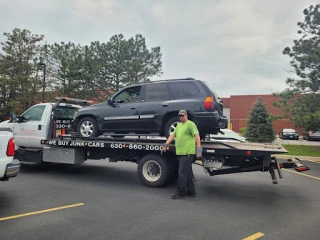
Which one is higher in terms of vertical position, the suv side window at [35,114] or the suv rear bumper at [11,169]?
the suv side window at [35,114]

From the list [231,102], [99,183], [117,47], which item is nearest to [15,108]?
[117,47]

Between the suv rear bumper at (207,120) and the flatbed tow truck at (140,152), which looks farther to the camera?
the suv rear bumper at (207,120)

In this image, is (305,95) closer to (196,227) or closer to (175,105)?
(175,105)

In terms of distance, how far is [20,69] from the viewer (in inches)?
1072

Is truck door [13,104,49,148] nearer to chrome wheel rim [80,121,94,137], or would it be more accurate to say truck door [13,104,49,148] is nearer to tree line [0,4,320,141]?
chrome wheel rim [80,121,94,137]

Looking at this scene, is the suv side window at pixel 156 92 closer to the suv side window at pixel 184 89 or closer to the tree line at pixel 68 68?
the suv side window at pixel 184 89

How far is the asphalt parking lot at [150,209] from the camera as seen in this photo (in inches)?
163

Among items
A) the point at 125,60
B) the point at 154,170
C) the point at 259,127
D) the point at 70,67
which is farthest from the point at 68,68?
the point at 154,170

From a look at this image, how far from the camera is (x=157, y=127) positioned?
23.3 feet

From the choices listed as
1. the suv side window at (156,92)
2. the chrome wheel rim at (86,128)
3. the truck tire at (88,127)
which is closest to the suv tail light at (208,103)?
the suv side window at (156,92)

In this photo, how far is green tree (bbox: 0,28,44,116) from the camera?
86.9 feet

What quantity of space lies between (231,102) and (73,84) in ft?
88.0

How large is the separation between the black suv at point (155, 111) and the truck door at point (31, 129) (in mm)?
1193

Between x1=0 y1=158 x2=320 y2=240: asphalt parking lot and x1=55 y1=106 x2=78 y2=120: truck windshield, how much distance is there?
1830 mm
